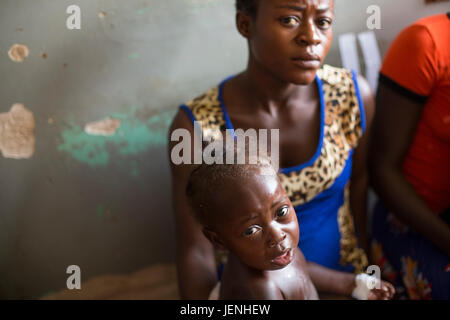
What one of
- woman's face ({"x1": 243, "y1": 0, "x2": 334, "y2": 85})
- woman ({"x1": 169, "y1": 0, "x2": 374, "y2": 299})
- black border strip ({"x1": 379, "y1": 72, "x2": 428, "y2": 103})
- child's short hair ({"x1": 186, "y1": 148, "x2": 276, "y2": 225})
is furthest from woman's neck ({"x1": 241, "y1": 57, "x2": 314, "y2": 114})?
child's short hair ({"x1": 186, "y1": 148, "x2": 276, "y2": 225})

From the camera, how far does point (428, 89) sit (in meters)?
1.24

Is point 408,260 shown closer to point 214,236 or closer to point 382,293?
point 382,293

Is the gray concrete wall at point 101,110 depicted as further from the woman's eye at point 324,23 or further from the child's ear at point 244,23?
the woman's eye at point 324,23

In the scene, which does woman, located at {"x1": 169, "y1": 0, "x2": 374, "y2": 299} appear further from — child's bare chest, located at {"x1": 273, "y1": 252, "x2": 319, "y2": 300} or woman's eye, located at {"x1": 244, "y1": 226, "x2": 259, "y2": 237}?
woman's eye, located at {"x1": 244, "y1": 226, "x2": 259, "y2": 237}

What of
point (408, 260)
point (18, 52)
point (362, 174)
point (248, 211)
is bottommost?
point (408, 260)

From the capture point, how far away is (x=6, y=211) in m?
1.37

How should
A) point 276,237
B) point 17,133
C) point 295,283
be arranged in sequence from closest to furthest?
point 276,237 → point 295,283 → point 17,133

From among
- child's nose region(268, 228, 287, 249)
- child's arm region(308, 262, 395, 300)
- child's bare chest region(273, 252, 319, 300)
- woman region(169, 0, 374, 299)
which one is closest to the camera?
child's nose region(268, 228, 287, 249)

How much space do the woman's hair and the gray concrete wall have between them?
0.29m

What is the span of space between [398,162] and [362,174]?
0.37ft

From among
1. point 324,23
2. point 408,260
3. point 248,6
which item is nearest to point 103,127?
point 248,6

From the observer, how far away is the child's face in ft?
2.58

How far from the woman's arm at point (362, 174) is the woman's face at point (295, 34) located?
13.0 inches
